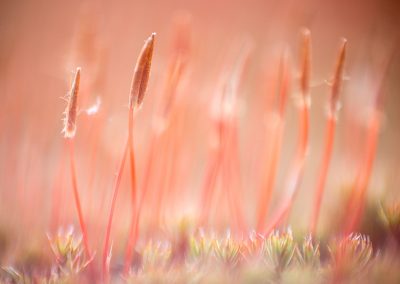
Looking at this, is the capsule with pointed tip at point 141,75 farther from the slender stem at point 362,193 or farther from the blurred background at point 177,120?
the slender stem at point 362,193

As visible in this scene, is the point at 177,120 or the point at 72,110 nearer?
the point at 72,110

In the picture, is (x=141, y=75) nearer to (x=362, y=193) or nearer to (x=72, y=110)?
(x=72, y=110)

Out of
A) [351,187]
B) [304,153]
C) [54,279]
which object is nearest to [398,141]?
[351,187]

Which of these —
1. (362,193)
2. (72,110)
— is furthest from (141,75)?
(362,193)

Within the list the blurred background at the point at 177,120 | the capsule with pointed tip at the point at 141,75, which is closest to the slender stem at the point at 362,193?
the blurred background at the point at 177,120

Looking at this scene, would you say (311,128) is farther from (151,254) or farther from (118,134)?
(151,254)

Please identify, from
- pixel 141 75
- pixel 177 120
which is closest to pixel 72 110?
pixel 141 75

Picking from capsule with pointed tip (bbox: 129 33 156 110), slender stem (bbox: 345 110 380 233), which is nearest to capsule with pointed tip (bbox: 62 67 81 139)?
capsule with pointed tip (bbox: 129 33 156 110)

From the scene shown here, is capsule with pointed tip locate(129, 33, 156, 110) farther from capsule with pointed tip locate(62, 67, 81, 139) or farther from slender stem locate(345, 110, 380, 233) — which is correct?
slender stem locate(345, 110, 380, 233)
